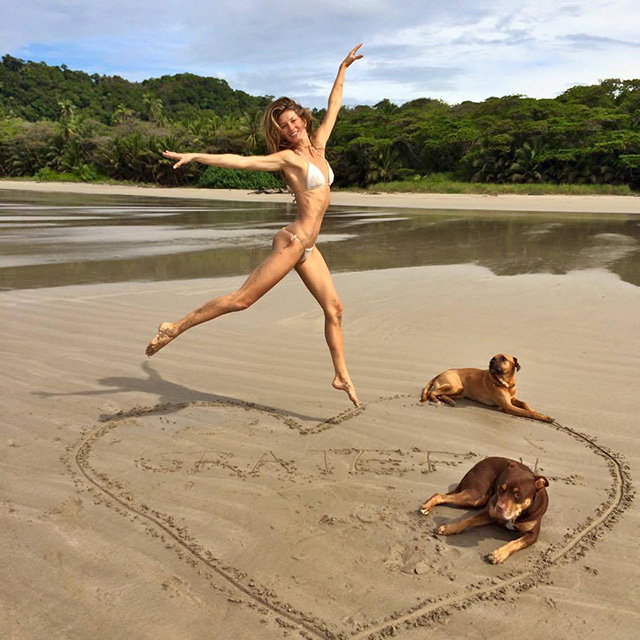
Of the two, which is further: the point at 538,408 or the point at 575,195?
the point at 575,195

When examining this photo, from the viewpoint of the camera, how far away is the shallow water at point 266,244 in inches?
510

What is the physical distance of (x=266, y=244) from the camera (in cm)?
1742

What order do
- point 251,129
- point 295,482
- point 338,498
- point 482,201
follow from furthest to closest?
1. point 251,129
2. point 482,201
3. point 295,482
4. point 338,498

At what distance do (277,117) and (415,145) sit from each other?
5355 cm

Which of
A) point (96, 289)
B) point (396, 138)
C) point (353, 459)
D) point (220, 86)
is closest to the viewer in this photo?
point (353, 459)

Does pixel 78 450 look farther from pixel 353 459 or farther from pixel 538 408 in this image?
pixel 538 408

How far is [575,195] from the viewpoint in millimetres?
39688

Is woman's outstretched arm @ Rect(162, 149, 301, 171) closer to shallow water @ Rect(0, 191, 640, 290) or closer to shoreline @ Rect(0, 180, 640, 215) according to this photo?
shallow water @ Rect(0, 191, 640, 290)

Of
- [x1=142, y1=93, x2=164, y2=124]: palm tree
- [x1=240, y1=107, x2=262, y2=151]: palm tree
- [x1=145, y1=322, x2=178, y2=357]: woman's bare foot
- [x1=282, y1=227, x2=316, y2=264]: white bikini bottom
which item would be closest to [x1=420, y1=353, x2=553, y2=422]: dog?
[x1=282, y1=227, x2=316, y2=264]: white bikini bottom

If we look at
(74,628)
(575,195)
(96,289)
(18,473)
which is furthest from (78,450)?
(575,195)

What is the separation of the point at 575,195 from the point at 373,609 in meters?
40.5

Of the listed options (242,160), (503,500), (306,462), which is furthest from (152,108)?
(503,500)

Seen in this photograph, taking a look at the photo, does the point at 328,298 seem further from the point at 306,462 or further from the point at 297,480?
the point at 297,480

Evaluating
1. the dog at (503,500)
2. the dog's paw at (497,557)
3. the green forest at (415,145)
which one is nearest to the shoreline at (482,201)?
the green forest at (415,145)
